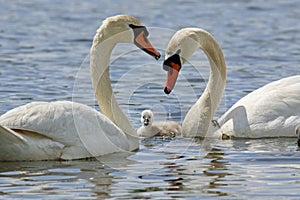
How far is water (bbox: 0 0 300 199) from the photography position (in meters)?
9.61

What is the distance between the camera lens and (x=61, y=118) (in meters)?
10.5

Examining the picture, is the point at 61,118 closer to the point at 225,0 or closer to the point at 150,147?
the point at 150,147

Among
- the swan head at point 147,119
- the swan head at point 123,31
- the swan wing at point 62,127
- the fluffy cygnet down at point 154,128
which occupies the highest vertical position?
the swan head at point 123,31

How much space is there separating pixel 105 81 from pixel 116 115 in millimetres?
475

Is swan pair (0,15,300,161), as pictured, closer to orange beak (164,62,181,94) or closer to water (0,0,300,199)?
orange beak (164,62,181,94)

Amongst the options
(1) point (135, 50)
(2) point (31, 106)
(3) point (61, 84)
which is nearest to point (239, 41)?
(1) point (135, 50)

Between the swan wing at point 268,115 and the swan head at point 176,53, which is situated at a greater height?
the swan head at point 176,53

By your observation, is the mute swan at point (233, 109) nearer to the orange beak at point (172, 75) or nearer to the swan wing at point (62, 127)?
the orange beak at point (172, 75)

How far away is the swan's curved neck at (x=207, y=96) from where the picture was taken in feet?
42.5

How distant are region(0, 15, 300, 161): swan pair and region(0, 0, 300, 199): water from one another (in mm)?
204

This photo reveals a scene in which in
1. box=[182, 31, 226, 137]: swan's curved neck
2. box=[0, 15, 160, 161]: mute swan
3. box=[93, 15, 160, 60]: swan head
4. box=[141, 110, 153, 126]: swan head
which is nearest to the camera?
box=[0, 15, 160, 161]: mute swan

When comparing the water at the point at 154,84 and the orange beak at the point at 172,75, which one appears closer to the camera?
the water at the point at 154,84

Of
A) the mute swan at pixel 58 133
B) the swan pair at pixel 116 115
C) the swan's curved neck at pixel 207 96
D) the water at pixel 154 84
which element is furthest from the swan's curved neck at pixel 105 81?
the swan's curved neck at pixel 207 96

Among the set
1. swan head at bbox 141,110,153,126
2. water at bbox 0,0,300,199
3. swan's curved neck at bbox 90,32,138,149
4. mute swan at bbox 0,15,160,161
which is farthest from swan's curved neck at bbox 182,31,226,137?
mute swan at bbox 0,15,160,161
